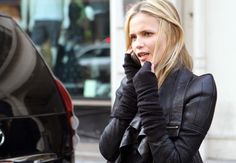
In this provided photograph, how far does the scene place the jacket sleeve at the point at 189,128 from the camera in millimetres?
2025

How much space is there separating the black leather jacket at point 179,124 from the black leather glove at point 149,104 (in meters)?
0.04

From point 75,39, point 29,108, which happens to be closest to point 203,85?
point 29,108

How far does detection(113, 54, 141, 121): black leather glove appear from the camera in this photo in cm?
223

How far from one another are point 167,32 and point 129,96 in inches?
11.7

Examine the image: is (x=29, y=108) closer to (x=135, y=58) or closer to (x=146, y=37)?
(x=135, y=58)

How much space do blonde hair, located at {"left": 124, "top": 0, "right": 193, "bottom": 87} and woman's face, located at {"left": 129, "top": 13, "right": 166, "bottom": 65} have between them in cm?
1

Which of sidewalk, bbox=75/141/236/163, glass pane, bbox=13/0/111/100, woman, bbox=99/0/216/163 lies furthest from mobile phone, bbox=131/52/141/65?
glass pane, bbox=13/0/111/100

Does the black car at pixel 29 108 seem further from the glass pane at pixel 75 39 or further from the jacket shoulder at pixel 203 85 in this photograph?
the glass pane at pixel 75 39

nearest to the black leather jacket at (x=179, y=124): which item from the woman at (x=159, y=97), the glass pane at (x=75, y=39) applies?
the woman at (x=159, y=97)

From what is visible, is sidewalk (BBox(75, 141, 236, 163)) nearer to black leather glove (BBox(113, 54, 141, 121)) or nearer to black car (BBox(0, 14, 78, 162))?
black car (BBox(0, 14, 78, 162))

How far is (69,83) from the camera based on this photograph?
321 inches

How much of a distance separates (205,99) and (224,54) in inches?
175

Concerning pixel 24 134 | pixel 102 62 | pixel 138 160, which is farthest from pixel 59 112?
pixel 102 62

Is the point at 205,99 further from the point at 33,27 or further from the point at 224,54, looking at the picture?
the point at 33,27
